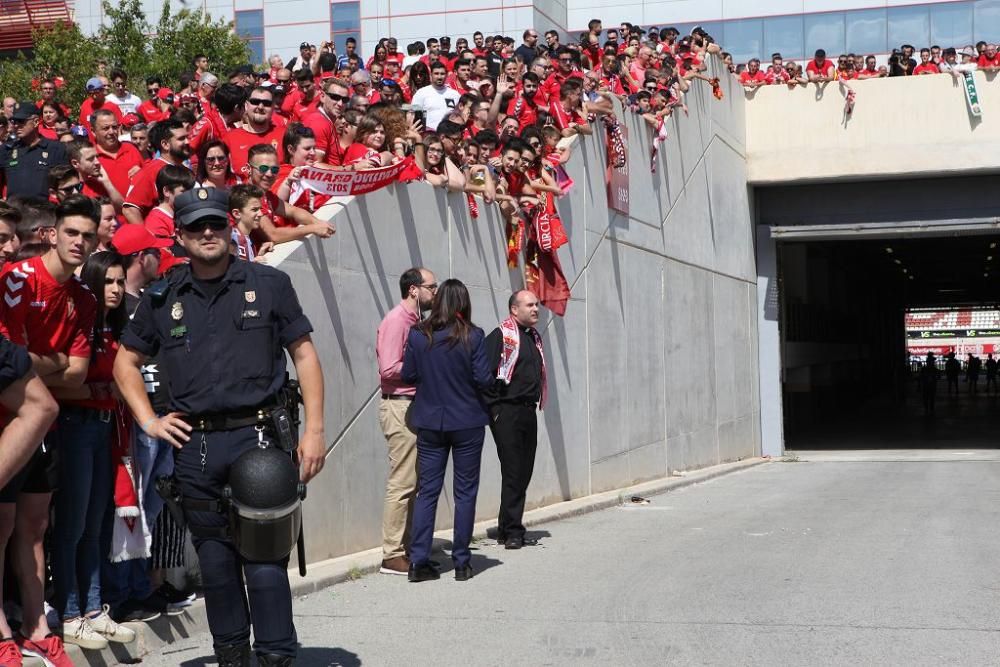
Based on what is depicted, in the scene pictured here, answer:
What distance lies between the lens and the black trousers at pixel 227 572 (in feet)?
17.5

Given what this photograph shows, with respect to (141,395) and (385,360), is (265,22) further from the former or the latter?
(141,395)

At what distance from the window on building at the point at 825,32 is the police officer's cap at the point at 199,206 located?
40638 millimetres

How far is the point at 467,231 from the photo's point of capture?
13.1 metres

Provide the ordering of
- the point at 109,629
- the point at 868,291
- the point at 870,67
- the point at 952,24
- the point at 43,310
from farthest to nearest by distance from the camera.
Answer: the point at 868,291 → the point at 952,24 → the point at 870,67 → the point at 109,629 → the point at 43,310

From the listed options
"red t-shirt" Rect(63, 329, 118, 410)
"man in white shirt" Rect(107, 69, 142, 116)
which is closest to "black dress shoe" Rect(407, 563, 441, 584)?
"red t-shirt" Rect(63, 329, 118, 410)

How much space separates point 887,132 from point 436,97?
1339cm

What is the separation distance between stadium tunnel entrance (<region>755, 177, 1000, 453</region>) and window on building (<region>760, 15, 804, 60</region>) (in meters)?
7.06

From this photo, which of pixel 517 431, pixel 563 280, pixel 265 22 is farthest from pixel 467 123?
pixel 265 22

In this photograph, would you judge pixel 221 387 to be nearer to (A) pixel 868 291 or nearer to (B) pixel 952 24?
(B) pixel 952 24

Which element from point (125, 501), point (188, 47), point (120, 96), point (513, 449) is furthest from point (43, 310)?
point (188, 47)

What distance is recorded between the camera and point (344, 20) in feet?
146

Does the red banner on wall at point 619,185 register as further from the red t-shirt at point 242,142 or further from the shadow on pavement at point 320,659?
the shadow on pavement at point 320,659

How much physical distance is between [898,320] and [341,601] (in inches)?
3352

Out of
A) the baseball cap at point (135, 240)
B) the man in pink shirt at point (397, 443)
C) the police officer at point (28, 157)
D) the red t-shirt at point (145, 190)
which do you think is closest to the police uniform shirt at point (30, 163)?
the police officer at point (28, 157)
